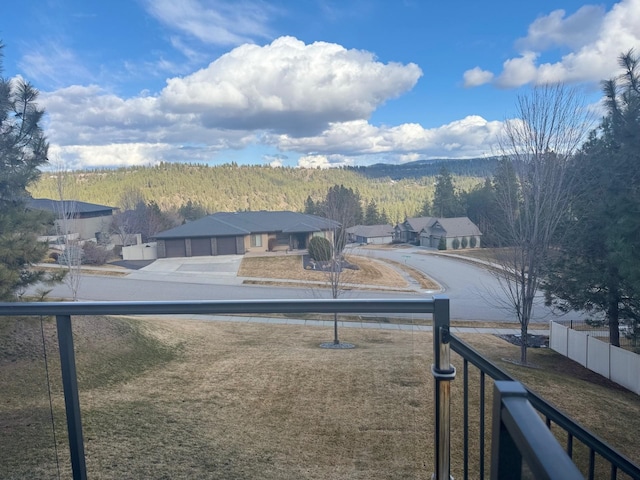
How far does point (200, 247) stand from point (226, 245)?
4.91 ft

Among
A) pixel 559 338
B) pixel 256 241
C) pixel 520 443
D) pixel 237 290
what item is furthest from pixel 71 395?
pixel 256 241

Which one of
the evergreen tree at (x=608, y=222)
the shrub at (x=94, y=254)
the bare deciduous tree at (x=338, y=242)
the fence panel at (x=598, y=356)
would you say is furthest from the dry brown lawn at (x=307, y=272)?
the shrub at (x=94, y=254)

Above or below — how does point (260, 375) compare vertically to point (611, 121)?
below

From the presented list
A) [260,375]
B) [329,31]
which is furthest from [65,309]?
[329,31]

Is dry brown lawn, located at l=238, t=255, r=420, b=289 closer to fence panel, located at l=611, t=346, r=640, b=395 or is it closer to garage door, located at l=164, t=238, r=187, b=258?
garage door, located at l=164, t=238, r=187, b=258

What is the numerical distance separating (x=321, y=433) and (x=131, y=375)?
848 mm

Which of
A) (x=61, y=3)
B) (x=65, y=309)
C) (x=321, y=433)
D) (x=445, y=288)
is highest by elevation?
(x=61, y=3)

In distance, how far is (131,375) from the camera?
185 cm

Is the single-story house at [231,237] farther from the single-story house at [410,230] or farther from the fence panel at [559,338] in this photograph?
the fence panel at [559,338]

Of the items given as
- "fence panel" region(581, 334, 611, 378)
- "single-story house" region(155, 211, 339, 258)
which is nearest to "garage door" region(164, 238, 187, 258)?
"single-story house" region(155, 211, 339, 258)

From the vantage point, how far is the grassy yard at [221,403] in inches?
67.1

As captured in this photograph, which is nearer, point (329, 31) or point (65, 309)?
point (65, 309)

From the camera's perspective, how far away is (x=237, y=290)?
50.7ft

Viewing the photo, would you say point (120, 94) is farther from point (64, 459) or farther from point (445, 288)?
point (64, 459)
